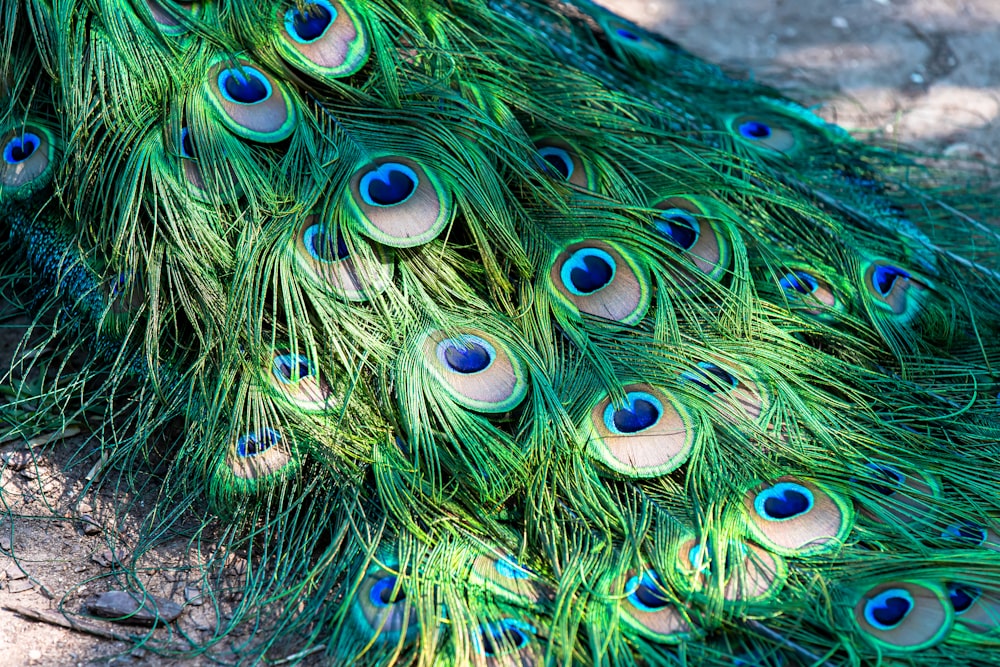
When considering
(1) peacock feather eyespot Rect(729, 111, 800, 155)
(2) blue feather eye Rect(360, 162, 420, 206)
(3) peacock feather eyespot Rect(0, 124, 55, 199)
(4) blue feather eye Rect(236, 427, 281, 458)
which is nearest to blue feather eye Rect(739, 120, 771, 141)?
(1) peacock feather eyespot Rect(729, 111, 800, 155)

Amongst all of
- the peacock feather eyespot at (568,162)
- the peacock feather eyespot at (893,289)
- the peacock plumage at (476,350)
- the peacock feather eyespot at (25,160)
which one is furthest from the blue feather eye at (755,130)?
the peacock feather eyespot at (25,160)

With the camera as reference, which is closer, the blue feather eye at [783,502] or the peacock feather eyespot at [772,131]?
the blue feather eye at [783,502]

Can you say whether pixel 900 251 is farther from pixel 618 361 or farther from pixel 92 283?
pixel 92 283

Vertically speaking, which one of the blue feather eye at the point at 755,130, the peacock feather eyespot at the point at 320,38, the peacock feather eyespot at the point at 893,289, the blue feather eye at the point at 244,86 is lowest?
the blue feather eye at the point at 244,86

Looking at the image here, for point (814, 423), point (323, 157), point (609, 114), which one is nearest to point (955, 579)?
point (814, 423)

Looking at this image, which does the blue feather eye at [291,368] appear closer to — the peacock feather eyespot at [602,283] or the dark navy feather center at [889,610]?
the peacock feather eyespot at [602,283]

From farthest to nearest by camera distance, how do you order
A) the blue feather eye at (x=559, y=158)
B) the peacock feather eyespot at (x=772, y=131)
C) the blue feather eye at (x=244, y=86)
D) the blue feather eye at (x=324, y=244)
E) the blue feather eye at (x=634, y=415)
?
the peacock feather eyespot at (x=772, y=131), the blue feather eye at (x=559, y=158), the blue feather eye at (x=244, y=86), the blue feather eye at (x=324, y=244), the blue feather eye at (x=634, y=415)

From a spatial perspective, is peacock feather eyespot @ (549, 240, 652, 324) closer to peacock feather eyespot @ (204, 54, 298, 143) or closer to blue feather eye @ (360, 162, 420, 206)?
blue feather eye @ (360, 162, 420, 206)
